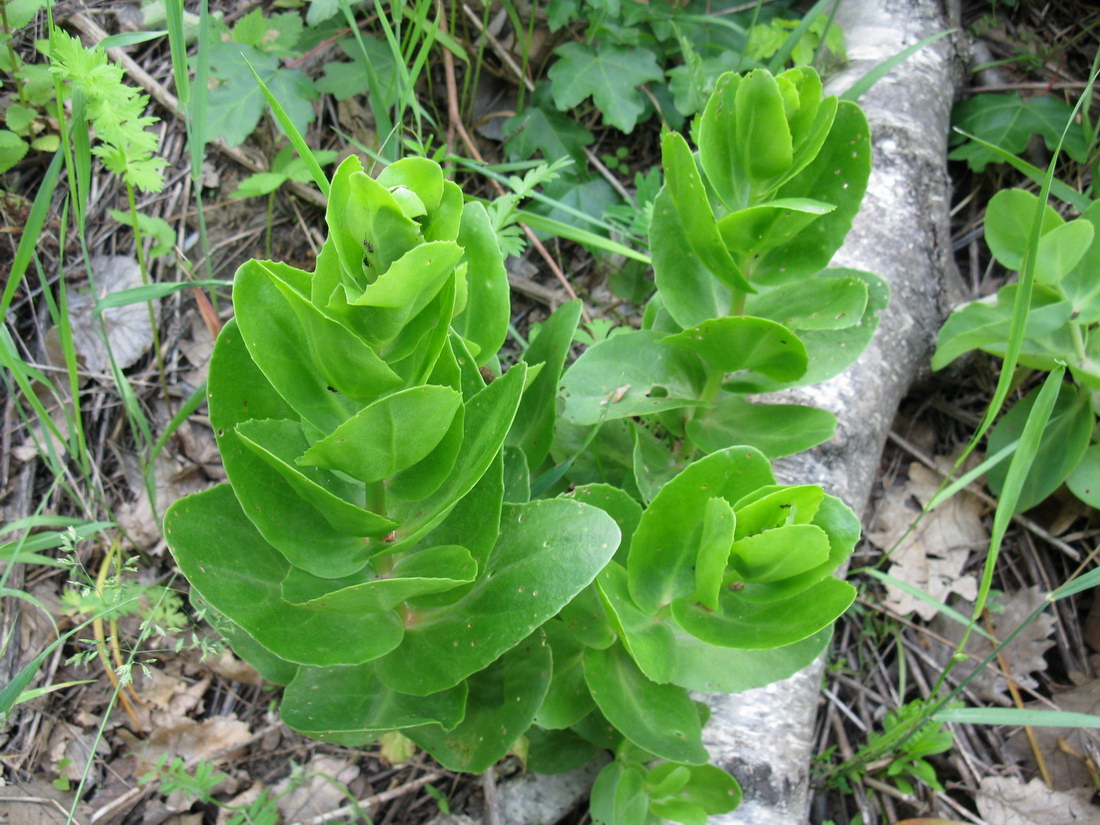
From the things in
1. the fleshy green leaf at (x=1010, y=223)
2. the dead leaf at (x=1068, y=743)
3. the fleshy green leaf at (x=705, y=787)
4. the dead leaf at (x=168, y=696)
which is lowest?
the dead leaf at (x=1068, y=743)

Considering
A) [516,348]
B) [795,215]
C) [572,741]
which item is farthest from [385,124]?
[572,741]

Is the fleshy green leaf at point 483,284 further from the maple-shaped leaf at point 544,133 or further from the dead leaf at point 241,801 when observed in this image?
the maple-shaped leaf at point 544,133

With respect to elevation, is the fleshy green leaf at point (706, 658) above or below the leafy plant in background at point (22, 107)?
below

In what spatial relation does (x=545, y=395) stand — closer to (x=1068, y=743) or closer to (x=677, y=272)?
(x=677, y=272)

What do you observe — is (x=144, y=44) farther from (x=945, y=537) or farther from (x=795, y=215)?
(x=945, y=537)

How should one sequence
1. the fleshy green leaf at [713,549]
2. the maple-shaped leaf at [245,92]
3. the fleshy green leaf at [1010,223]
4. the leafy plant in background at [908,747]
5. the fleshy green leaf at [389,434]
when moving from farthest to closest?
the maple-shaped leaf at [245,92], the fleshy green leaf at [1010,223], the leafy plant in background at [908,747], the fleshy green leaf at [713,549], the fleshy green leaf at [389,434]

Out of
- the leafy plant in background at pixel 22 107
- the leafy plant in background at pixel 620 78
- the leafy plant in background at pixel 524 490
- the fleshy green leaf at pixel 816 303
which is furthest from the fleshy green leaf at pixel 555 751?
the leafy plant in background at pixel 22 107

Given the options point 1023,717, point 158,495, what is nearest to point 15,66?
point 158,495
